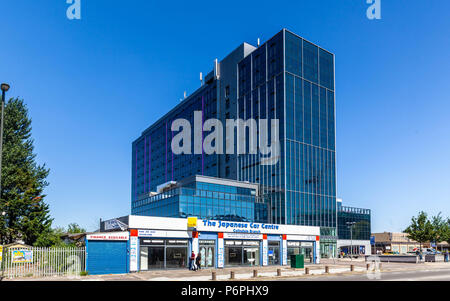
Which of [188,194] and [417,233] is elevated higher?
[188,194]

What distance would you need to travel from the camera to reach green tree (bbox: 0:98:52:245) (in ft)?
154

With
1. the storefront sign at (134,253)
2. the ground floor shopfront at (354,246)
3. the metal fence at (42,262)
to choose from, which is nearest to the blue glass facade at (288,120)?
the ground floor shopfront at (354,246)

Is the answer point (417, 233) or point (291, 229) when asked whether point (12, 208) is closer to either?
point (291, 229)

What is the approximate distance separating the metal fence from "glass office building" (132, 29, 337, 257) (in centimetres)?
3073

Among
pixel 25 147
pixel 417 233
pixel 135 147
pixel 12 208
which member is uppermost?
pixel 135 147

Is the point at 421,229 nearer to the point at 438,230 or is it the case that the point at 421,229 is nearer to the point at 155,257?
the point at 438,230

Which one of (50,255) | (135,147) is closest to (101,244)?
(50,255)

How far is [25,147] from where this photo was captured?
176 feet

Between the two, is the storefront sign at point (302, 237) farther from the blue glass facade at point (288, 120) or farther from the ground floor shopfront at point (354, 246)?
the ground floor shopfront at point (354, 246)

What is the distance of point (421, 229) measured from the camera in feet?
236

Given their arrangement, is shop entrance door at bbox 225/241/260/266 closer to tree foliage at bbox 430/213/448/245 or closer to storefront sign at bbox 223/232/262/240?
storefront sign at bbox 223/232/262/240

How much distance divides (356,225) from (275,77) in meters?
35.9

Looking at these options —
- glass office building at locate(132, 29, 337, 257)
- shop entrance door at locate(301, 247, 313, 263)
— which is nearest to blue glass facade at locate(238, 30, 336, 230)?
glass office building at locate(132, 29, 337, 257)

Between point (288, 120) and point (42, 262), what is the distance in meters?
53.0
